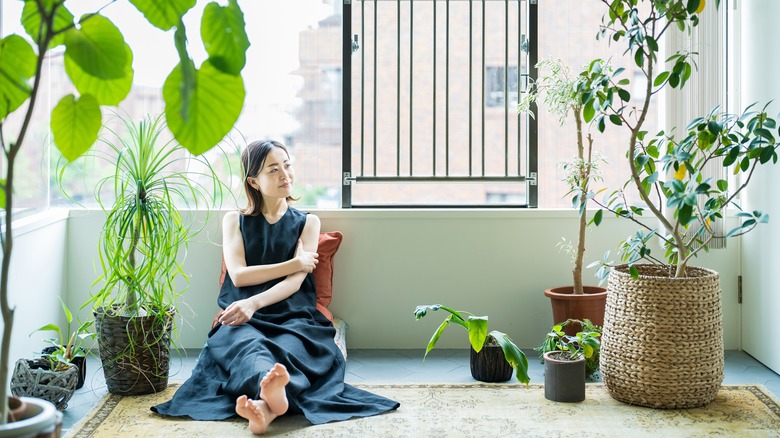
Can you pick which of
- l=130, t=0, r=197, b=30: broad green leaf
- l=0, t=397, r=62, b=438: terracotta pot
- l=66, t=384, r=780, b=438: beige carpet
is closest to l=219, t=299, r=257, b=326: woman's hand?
l=66, t=384, r=780, b=438: beige carpet

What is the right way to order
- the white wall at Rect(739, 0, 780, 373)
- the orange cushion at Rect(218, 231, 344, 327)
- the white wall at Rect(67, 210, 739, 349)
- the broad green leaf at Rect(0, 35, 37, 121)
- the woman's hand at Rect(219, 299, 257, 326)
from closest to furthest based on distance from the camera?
the broad green leaf at Rect(0, 35, 37, 121), the woman's hand at Rect(219, 299, 257, 326), the white wall at Rect(739, 0, 780, 373), the orange cushion at Rect(218, 231, 344, 327), the white wall at Rect(67, 210, 739, 349)

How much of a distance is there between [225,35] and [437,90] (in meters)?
2.96

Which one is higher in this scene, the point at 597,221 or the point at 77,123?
the point at 77,123

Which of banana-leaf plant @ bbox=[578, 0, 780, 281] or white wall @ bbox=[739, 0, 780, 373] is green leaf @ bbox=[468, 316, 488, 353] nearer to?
banana-leaf plant @ bbox=[578, 0, 780, 281]

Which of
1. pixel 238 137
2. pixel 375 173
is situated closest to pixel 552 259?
pixel 375 173

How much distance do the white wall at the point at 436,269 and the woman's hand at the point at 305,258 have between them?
360 mm

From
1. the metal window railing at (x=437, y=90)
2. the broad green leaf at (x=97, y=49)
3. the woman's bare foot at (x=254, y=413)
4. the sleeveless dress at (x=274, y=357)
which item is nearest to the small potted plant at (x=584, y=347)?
the sleeveless dress at (x=274, y=357)

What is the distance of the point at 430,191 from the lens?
411 centimetres

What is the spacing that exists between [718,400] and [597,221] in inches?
30.9

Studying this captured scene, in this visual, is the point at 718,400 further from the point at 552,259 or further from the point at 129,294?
the point at 129,294

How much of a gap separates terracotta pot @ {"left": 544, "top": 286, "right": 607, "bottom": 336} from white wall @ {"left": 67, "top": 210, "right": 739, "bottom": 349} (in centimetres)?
28

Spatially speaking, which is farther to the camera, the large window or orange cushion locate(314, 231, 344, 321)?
the large window

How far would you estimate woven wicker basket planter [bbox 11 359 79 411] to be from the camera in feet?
9.50

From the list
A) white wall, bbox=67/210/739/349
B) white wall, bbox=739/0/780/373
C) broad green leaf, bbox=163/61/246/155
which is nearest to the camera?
broad green leaf, bbox=163/61/246/155
